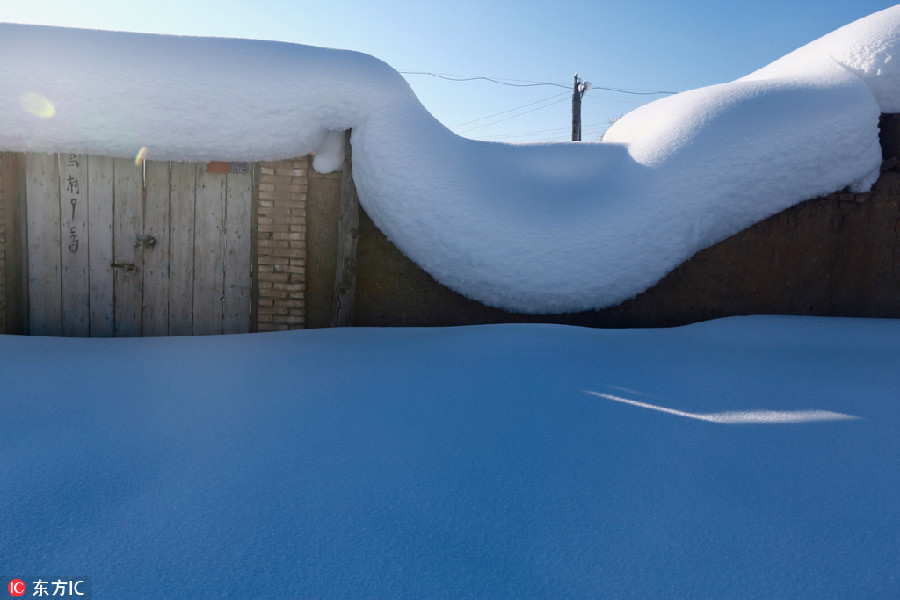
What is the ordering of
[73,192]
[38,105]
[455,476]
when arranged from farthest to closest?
[73,192]
[38,105]
[455,476]

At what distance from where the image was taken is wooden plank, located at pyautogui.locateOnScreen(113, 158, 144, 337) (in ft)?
15.0

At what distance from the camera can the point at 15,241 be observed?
452 cm

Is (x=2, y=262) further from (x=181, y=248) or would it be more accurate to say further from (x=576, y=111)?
(x=576, y=111)

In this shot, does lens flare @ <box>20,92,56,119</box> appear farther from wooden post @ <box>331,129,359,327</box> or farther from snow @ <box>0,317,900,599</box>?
wooden post @ <box>331,129,359,327</box>

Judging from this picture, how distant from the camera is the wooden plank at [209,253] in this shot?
183 inches

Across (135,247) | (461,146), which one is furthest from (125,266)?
(461,146)

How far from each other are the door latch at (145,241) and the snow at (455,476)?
1.46 metres

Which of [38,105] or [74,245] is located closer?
[38,105]

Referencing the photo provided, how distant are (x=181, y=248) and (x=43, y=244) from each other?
44.0 inches

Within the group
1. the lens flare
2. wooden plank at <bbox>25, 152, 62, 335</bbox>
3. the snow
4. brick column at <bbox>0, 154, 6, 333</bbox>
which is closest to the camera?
the snow

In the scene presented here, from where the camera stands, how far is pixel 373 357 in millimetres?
3535

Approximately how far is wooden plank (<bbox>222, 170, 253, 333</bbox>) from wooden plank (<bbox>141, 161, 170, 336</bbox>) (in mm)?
514

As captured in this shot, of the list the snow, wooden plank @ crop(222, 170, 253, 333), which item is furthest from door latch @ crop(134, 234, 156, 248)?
the snow

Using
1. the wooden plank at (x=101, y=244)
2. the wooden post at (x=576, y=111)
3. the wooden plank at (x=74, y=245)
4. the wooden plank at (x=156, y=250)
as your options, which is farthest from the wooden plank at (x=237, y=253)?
the wooden post at (x=576, y=111)
